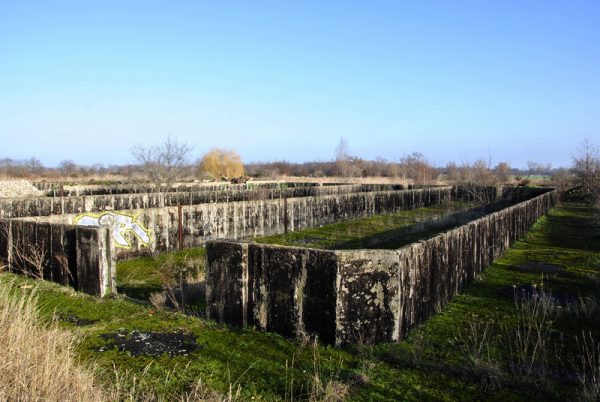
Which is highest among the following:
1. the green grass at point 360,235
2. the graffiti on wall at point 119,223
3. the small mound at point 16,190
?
the small mound at point 16,190

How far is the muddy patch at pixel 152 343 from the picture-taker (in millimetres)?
5551

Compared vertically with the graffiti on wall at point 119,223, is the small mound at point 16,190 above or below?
above

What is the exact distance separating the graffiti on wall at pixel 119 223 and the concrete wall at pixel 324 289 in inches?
278

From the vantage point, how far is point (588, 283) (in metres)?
9.96

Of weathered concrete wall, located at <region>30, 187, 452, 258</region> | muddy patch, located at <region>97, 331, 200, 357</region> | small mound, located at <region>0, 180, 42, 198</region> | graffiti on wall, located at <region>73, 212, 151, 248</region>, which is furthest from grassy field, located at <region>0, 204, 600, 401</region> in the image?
small mound, located at <region>0, 180, 42, 198</region>

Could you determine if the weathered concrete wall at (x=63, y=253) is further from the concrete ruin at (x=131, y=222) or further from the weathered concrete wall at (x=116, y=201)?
the weathered concrete wall at (x=116, y=201)

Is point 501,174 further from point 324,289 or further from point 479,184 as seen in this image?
point 324,289

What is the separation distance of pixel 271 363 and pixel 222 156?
68.0 m

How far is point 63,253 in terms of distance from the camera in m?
8.80

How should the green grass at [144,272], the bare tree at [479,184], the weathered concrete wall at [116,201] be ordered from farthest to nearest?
1. the bare tree at [479,184]
2. the weathered concrete wall at [116,201]
3. the green grass at [144,272]

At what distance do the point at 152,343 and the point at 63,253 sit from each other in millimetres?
4053

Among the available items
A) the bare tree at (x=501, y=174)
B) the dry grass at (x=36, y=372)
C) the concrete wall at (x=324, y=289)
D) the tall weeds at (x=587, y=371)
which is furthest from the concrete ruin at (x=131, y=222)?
the bare tree at (x=501, y=174)

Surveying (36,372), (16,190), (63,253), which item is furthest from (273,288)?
(16,190)

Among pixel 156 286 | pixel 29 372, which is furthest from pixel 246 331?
pixel 156 286
